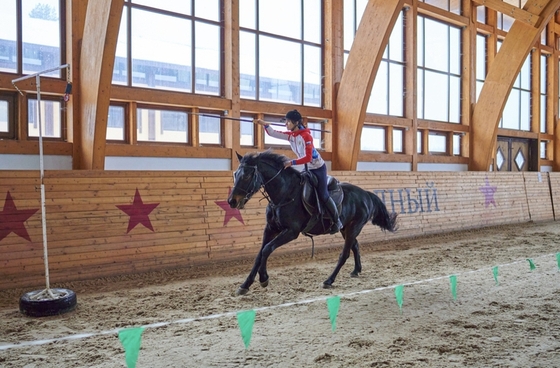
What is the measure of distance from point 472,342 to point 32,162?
294 inches

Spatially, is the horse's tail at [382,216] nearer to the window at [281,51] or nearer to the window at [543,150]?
the window at [281,51]

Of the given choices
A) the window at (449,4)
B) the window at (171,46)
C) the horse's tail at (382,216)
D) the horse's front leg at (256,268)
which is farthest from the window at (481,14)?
the horse's front leg at (256,268)

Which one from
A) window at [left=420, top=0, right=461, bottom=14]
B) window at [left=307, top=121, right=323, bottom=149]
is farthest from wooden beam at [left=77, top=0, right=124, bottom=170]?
window at [left=420, top=0, right=461, bottom=14]

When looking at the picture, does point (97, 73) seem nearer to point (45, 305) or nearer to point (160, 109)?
point (160, 109)

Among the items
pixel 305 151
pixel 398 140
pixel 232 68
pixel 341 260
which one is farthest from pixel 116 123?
pixel 398 140

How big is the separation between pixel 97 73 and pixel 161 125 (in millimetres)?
2120

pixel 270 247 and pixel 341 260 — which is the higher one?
pixel 270 247

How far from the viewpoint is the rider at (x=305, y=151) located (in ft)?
20.9

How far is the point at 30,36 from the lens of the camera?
332 inches

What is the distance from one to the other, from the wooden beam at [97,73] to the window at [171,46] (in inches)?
36.8

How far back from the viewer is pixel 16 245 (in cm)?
680

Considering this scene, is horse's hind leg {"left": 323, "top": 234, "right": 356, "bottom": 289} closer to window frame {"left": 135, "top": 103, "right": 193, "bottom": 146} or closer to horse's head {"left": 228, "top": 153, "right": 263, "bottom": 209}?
horse's head {"left": 228, "top": 153, "right": 263, "bottom": 209}

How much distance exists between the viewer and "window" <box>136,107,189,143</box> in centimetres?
990

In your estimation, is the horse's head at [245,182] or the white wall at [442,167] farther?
the white wall at [442,167]
